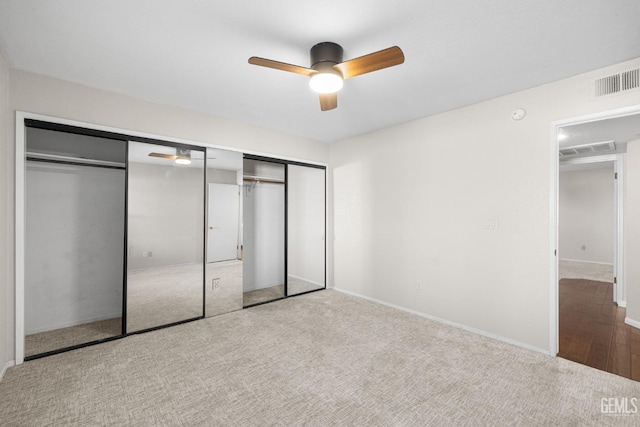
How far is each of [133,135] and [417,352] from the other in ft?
12.5

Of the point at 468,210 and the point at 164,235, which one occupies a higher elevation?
the point at 468,210

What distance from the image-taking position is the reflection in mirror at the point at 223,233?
376cm

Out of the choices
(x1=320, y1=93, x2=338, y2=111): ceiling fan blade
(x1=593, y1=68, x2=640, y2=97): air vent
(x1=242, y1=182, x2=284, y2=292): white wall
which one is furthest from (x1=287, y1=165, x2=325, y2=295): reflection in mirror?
(x1=593, y1=68, x2=640, y2=97): air vent

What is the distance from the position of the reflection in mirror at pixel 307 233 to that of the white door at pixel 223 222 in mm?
1131

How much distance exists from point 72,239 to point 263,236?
242 cm

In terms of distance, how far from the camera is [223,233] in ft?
12.8

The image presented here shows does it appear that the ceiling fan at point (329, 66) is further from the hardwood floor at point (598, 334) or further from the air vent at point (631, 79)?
the hardwood floor at point (598, 334)

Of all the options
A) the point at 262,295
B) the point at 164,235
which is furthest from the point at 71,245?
the point at 262,295

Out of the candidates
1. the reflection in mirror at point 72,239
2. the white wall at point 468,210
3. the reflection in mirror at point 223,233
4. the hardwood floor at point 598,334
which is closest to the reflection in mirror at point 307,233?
the white wall at point 468,210

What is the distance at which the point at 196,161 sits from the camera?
366 cm

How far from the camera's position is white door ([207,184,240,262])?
377 cm

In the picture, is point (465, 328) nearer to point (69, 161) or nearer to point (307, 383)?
point (307, 383)

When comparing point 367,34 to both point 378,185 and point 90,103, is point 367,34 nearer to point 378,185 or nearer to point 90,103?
point 378,185

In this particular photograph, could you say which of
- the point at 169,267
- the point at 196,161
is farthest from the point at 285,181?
the point at 169,267
